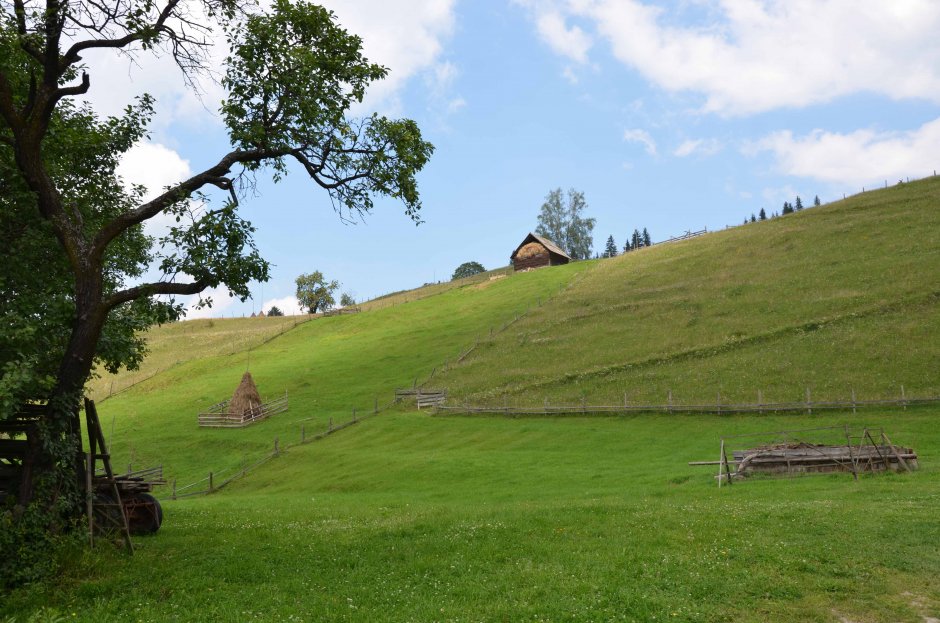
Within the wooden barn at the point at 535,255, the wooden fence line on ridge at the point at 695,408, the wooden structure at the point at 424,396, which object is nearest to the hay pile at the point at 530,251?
the wooden barn at the point at 535,255

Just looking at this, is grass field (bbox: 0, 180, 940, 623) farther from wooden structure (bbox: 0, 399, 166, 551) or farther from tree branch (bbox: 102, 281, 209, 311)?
tree branch (bbox: 102, 281, 209, 311)

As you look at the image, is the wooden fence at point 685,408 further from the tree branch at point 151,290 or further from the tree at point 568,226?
the tree at point 568,226

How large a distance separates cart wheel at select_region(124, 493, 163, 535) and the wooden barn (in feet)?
346

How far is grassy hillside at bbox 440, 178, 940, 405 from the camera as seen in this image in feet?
147

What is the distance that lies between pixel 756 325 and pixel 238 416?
46.7 m

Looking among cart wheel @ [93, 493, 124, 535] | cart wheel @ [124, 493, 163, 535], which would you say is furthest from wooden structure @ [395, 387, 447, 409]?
cart wheel @ [93, 493, 124, 535]

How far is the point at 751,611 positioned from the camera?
10148 millimetres

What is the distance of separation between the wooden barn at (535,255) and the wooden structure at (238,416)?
2710 inches

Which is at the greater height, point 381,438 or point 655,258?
point 655,258

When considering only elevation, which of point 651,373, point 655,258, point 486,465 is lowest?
point 486,465

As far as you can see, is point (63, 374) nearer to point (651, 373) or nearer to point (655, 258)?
point (651, 373)

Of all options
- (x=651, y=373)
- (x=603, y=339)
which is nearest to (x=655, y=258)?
(x=603, y=339)

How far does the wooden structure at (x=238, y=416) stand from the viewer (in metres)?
58.8

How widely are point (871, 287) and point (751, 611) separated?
2309 inches
